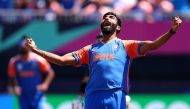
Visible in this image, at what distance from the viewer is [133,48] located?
352 inches

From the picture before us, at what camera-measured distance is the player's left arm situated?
842 centimetres

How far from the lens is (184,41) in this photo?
1702 centimetres

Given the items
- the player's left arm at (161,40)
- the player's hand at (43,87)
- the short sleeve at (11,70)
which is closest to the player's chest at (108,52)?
the player's left arm at (161,40)

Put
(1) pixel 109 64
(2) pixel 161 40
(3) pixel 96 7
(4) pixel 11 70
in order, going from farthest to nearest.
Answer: (3) pixel 96 7 → (4) pixel 11 70 → (1) pixel 109 64 → (2) pixel 161 40

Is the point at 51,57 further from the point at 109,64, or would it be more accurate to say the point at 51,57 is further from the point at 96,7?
the point at 96,7

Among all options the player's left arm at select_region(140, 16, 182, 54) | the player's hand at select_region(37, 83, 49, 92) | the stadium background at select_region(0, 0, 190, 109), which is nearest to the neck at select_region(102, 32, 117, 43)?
the player's left arm at select_region(140, 16, 182, 54)

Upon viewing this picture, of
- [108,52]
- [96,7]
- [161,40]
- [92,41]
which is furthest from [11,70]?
[161,40]

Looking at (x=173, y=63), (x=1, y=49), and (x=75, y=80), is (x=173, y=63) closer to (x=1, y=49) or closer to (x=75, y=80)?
(x=75, y=80)

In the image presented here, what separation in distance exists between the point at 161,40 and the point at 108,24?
0.78m

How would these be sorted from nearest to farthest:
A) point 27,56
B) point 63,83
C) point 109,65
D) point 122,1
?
point 109,65
point 27,56
point 63,83
point 122,1

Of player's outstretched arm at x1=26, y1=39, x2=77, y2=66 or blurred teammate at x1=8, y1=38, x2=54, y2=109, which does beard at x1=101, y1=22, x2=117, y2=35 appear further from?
blurred teammate at x1=8, y1=38, x2=54, y2=109

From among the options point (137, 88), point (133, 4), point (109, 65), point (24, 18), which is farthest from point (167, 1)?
point (109, 65)

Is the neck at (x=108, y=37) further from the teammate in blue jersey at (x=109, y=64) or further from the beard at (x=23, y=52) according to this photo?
the beard at (x=23, y=52)

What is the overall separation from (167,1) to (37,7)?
3.48m
